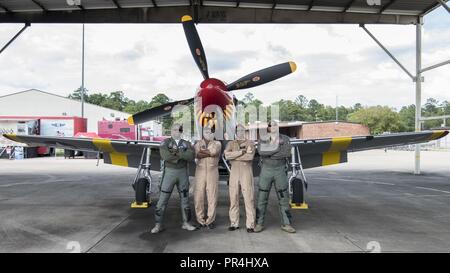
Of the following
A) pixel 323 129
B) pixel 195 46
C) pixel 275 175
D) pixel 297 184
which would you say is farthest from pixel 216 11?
pixel 323 129

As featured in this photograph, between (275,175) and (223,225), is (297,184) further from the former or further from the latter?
(223,225)

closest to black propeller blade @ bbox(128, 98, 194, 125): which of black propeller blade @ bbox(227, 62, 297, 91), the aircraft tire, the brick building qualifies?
the aircraft tire

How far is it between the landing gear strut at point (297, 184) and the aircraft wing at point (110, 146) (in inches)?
118

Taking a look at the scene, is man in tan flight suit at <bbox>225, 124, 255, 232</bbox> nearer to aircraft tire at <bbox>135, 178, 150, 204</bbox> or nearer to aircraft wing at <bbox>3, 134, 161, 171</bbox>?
aircraft wing at <bbox>3, 134, 161, 171</bbox>

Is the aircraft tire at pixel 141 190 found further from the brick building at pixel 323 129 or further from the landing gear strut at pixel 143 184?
the brick building at pixel 323 129

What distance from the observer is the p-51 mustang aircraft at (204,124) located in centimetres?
759

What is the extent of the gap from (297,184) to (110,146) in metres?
4.32

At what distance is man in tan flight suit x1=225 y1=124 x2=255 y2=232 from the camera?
224 inches

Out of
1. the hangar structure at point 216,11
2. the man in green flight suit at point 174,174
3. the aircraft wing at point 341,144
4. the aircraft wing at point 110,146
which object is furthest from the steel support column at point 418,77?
the man in green flight suit at point 174,174

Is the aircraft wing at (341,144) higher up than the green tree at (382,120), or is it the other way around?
the green tree at (382,120)

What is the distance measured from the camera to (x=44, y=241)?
5043 mm
